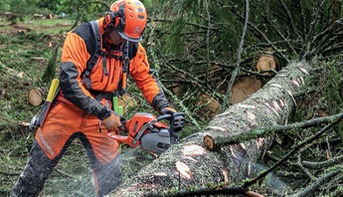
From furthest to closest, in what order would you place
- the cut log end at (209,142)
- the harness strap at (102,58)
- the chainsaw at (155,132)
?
1. the harness strap at (102,58)
2. the chainsaw at (155,132)
3. the cut log end at (209,142)

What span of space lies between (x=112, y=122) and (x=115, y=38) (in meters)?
0.65

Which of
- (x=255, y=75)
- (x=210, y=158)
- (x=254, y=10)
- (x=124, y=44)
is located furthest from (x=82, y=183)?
(x=254, y=10)

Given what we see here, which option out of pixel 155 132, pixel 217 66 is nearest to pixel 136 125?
pixel 155 132

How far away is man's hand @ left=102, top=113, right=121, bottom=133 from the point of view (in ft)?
11.6

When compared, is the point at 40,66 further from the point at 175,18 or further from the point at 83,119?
the point at 83,119

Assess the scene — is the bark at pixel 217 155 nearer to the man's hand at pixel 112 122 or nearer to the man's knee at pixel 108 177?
the man's hand at pixel 112 122

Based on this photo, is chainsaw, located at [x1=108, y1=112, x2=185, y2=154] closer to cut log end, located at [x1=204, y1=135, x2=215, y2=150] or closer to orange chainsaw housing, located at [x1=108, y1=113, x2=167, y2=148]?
orange chainsaw housing, located at [x1=108, y1=113, x2=167, y2=148]

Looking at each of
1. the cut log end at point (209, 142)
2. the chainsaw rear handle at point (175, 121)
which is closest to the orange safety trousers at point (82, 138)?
the chainsaw rear handle at point (175, 121)

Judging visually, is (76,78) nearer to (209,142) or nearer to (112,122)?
(112,122)

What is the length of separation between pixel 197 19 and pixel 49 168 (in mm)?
2658

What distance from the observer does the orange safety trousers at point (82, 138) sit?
369 cm

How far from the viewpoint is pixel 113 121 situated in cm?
353

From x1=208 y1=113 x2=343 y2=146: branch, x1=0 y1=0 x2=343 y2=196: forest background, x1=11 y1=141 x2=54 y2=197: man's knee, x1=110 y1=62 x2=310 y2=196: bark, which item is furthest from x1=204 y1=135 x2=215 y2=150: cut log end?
x1=11 y1=141 x2=54 y2=197: man's knee

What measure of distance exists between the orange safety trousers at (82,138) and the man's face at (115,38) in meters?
0.48
